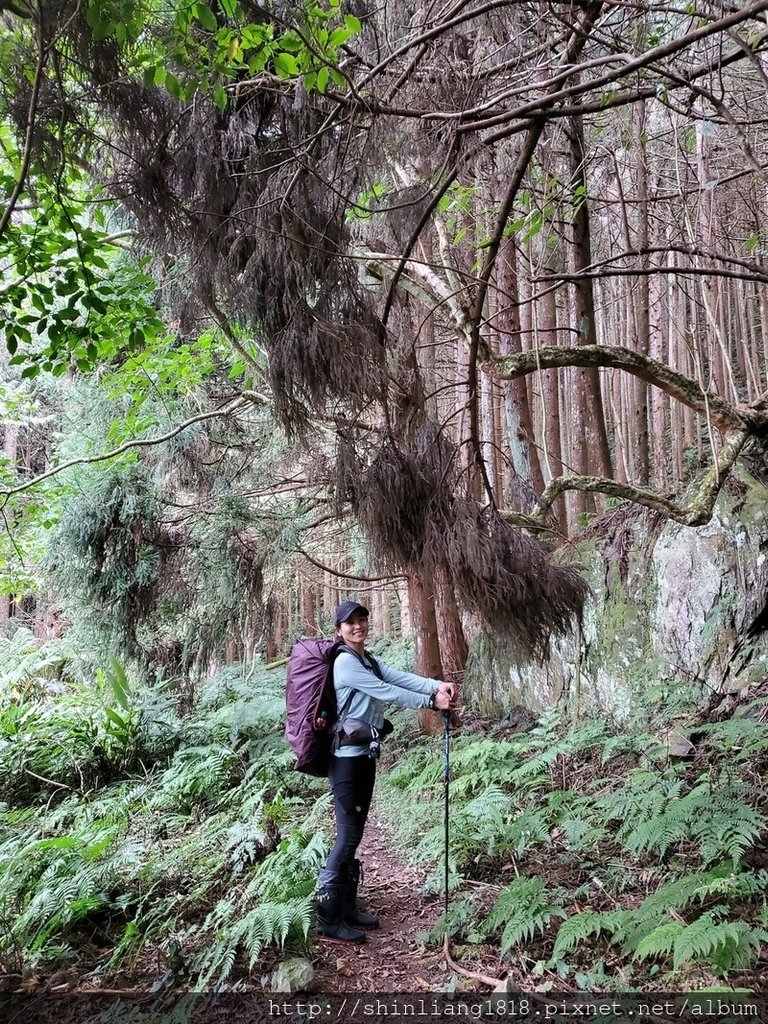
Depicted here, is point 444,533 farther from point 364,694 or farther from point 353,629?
point 364,694

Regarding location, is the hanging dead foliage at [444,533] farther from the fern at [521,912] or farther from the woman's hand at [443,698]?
the fern at [521,912]

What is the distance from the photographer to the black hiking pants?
12.1 feet

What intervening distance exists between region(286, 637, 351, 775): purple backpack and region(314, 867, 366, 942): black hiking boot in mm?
581

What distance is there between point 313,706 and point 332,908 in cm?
115

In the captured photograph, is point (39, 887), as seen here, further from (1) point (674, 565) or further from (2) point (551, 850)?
(1) point (674, 565)

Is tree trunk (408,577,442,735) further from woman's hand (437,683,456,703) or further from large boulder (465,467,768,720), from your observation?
woman's hand (437,683,456,703)

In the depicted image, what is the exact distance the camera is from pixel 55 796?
23.1 ft

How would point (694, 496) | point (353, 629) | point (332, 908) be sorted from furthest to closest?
point (694, 496), point (353, 629), point (332, 908)

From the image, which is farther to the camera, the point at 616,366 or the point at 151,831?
the point at 151,831

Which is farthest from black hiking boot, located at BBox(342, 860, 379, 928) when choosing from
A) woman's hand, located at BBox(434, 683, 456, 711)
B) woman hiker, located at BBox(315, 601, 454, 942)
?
woman's hand, located at BBox(434, 683, 456, 711)

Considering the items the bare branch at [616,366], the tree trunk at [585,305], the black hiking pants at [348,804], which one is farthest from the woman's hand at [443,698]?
the tree trunk at [585,305]

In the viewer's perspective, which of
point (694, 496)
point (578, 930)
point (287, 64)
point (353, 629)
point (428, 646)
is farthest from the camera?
point (428, 646)

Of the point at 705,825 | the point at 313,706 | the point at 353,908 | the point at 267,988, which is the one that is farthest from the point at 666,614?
the point at 267,988

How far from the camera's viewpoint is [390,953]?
138 inches
